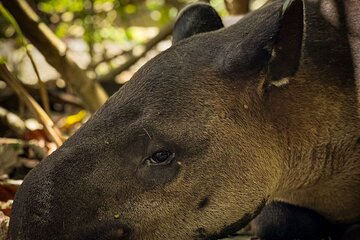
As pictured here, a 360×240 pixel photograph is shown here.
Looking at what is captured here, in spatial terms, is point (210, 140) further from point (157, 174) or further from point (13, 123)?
point (13, 123)

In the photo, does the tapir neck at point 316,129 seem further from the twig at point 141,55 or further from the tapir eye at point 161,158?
the twig at point 141,55

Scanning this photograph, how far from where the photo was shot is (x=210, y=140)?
3.17 meters

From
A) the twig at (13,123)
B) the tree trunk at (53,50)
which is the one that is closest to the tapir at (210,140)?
the tree trunk at (53,50)

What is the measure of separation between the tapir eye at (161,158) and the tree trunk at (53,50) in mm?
2284

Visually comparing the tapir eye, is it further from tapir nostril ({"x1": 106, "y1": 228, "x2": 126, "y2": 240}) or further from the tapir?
tapir nostril ({"x1": 106, "y1": 228, "x2": 126, "y2": 240})

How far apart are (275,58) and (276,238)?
1.17 metres

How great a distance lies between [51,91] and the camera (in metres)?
7.10

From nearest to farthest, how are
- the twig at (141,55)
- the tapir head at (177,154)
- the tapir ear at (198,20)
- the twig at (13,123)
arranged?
the tapir head at (177,154)
the tapir ear at (198,20)
the twig at (13,123)
the twig at (141,55)

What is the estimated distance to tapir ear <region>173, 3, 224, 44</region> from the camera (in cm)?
378

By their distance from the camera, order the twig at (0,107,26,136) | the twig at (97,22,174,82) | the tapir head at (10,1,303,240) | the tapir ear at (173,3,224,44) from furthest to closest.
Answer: the twig at (97,22,174,82) < the twig at (0,107,26,136) < the tapir ear at (173,3,224,44) < the tapir head at (10,1,303,240)

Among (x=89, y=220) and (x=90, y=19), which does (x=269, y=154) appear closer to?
(x=89, y=220)

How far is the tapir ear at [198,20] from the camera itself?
3.78 meters

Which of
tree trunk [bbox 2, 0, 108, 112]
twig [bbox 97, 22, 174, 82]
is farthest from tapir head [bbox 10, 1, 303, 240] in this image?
twig [bbox 97, 22, 174, 82]

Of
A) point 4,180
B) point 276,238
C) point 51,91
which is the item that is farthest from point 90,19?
point 276,238
